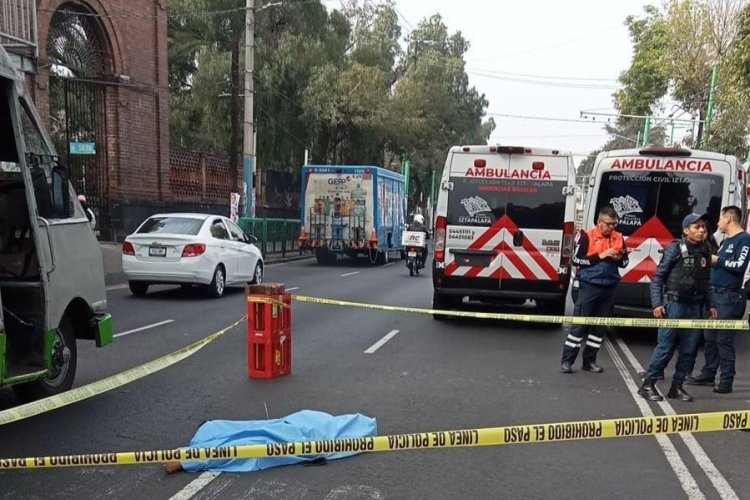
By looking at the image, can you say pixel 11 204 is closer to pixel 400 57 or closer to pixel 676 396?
pixel 676 396

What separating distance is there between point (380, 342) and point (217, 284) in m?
5.01

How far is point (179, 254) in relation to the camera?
39.3ft

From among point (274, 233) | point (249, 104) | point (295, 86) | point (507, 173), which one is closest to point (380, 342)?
point (507, 173)

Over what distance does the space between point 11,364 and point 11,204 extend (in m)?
1.32

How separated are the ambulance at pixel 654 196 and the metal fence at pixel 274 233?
49.1 ft

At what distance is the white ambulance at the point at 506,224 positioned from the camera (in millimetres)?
9812

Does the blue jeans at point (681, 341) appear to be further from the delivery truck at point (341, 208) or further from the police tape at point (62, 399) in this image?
the delivery truck at point (341, 208)

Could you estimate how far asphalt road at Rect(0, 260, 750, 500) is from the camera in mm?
4125

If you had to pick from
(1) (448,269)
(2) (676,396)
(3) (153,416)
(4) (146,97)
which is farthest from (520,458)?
(4) (146,97)

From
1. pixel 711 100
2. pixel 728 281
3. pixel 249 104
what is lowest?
pixel 728 281

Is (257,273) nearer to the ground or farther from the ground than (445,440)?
nearer to the ground

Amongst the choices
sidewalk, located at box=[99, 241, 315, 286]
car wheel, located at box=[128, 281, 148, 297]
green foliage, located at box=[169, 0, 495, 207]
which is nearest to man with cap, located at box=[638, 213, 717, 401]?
sidewalk, located at box=[99, 241, 315, 286]

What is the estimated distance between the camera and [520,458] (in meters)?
4.69

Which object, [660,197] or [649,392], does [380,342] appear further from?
[660,197]
